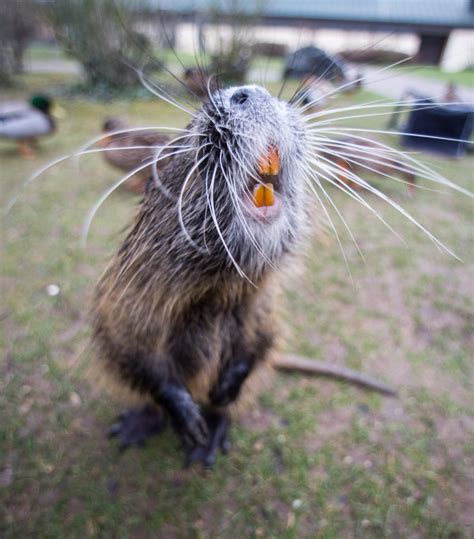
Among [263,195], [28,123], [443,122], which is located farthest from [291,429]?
[28,123]

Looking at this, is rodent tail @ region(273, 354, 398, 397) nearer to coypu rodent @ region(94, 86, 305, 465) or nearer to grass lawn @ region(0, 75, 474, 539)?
grass lawn @ region(0, 75, 474, 539)

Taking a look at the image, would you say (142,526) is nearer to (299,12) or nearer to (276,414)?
(276,414)

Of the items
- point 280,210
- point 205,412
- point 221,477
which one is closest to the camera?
point 280,210

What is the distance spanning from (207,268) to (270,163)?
389 mm

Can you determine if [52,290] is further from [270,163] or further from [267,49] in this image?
[267,49]

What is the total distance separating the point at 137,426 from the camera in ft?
6.82

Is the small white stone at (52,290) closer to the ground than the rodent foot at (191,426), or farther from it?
closer to the ground

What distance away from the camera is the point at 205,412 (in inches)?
87.1

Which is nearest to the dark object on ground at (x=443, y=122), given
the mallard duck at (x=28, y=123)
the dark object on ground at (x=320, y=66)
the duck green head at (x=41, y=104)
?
the dark object on ground at (x=320, y=66)

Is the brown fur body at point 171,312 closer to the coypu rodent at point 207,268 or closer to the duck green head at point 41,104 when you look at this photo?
the coypu rodent at point 207,268

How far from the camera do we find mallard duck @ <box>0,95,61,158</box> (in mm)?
5230

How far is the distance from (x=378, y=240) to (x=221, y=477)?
2720 mm

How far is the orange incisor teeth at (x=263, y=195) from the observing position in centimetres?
109

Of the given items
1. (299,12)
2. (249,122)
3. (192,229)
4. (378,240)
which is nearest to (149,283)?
(192,229)
